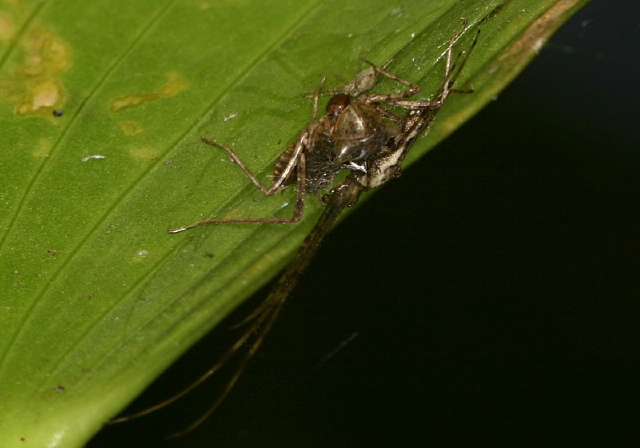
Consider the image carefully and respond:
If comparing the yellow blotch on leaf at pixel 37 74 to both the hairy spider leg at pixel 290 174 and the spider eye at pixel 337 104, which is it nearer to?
the hairy spider leg at pixel 290 174

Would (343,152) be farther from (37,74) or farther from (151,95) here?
(37,74)

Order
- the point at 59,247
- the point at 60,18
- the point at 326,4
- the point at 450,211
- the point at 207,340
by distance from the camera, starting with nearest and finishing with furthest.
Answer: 1. the point at 60,18
2. the point at 326,4
3. the point at 59,247
4. the point at 207,340
5. the point at 450,211

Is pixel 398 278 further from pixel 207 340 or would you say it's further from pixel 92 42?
pixel 92 42

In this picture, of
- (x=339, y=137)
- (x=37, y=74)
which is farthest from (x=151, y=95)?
(x=339, y=137)

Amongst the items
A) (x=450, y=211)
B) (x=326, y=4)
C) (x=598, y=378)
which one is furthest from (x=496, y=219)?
(x=326, y=4)

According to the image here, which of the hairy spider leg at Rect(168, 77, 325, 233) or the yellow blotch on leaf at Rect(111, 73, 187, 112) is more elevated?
the yellow blotch on leaf at Rect(111, 73, 187, 112)

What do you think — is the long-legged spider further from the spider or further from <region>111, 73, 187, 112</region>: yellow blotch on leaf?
<region>111, 73, 187, 112</region>: yellow blotch on leaf

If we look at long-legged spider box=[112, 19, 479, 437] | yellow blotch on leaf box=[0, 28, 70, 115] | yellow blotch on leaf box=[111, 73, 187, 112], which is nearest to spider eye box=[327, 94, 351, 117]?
long-legged spider box=[112, 19, 479, 437]
